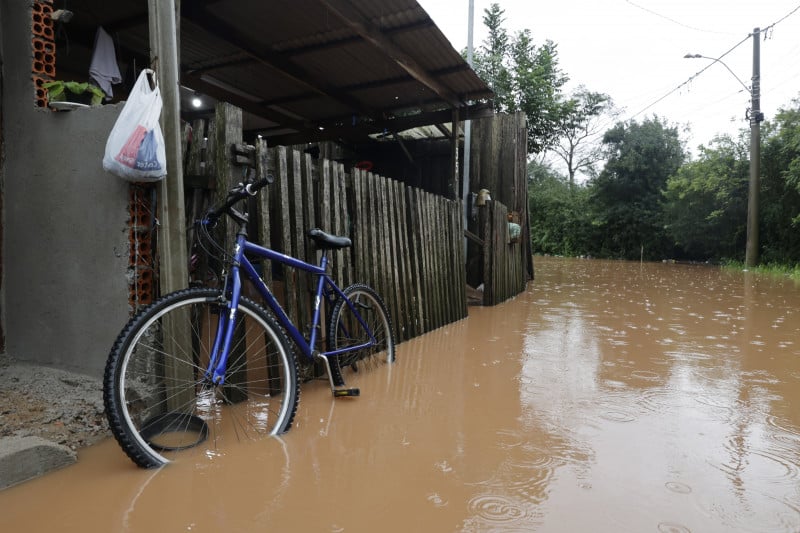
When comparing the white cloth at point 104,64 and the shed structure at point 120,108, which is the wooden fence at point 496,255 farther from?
the white cloth at point 104,64

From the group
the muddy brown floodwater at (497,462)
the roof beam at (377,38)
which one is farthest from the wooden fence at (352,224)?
the roof beam at (377,38)

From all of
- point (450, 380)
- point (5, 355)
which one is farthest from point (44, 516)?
point (450, 380)

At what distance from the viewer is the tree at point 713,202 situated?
1816 cm

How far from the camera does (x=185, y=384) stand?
8.75ft

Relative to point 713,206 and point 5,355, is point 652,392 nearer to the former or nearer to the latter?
point 5,355

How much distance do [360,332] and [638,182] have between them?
23.0 meters

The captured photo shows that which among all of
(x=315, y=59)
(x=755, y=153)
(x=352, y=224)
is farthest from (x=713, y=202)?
(x=352, y=224)

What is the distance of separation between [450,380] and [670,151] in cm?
2376

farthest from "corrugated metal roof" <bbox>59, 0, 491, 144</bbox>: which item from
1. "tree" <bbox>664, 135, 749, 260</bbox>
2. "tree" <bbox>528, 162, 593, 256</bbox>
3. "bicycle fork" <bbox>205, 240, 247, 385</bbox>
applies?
"tree" <bbox>528, 162, 593, 256</bbox>

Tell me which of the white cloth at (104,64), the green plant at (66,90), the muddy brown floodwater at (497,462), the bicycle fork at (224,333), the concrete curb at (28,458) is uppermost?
the white cloth at (104,64)

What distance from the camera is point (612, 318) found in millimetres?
6609

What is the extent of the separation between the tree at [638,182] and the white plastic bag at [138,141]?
23504 mm

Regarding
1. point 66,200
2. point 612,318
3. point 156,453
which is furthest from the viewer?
point 612,318

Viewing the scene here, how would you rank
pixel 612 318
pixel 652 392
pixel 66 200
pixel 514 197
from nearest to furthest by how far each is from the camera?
pixel 66 200 → pixel 652 392 → pixel 612 318 → pixel 514 197
